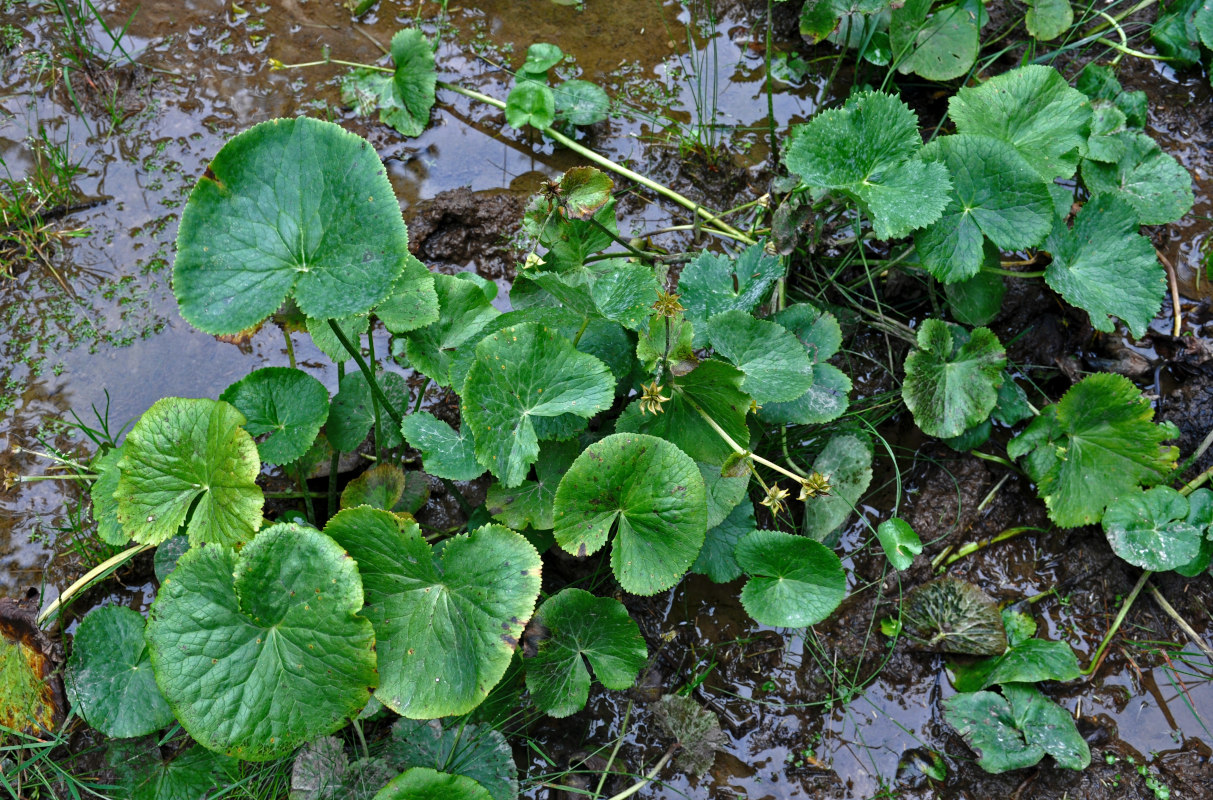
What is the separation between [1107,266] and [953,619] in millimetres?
1058

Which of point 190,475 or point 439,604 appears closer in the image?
point 439,604

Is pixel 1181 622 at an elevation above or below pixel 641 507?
below

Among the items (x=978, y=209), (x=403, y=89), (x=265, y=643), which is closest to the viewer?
(x=265, y=643)

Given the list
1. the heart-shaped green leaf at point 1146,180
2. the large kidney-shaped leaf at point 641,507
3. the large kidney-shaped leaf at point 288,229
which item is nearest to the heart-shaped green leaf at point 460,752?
the large kidney-shaped leaf at point 641,507

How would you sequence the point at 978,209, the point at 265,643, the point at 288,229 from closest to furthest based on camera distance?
the point at 265,643, the point at 288,229, the point at 978,209

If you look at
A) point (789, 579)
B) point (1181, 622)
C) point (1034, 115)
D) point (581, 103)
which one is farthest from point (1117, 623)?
point (581, 103)

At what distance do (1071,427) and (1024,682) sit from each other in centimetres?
71

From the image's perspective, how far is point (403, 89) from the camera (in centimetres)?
258

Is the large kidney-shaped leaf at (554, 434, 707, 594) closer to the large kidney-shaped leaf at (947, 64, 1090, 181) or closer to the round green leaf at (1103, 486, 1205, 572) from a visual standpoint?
the round green leaf at (1103, 486, 1205, 572)

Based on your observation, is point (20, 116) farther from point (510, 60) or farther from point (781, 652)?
point (781, 652)

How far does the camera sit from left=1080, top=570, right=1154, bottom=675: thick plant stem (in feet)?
6.59

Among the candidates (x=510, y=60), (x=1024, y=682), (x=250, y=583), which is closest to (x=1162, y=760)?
(x=1024, y=682)

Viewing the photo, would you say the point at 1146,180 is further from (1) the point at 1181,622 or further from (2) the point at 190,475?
(2) the point at 190,475

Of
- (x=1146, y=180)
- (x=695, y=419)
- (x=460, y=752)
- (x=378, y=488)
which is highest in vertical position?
(x=1146, y=180)
